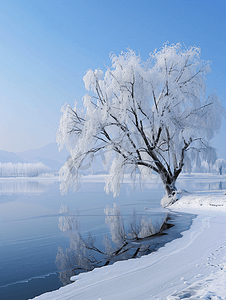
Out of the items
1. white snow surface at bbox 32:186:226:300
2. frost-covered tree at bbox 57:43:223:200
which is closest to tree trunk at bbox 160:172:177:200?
frost-covered tree at bbox 57:43:223:200

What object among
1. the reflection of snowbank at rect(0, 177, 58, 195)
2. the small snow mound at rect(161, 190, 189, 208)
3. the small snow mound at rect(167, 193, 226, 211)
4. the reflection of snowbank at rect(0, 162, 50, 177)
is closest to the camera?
the small snow mound at rect(167, 193, 226, 211)

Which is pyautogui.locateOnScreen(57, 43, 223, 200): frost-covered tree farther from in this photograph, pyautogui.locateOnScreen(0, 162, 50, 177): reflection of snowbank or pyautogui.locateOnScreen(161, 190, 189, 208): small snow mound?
pyautogui.locateOnScreen(0, 162, 50, 177): reflection of snowbank

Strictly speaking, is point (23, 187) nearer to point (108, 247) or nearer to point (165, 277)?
point (108, 247)

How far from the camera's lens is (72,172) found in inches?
471

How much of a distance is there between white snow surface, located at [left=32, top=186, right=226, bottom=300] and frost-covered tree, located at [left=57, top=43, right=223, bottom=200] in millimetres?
6820

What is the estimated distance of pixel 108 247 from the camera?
5.12 m

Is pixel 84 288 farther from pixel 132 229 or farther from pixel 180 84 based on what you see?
pixel 180 84

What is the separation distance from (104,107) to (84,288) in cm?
905

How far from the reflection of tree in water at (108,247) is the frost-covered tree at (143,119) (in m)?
4.56

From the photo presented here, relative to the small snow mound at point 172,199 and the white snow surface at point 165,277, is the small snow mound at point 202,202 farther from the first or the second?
the white snow surface at point 165,277

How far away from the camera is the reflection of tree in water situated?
13.5ft

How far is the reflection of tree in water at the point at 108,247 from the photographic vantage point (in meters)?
4.12

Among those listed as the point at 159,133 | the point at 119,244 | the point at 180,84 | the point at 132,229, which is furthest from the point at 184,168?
the point at 119,244

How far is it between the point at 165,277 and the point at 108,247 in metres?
1.95
